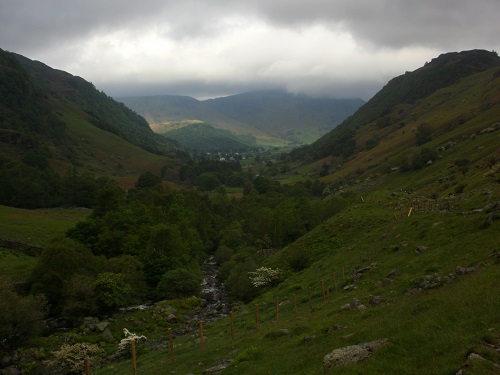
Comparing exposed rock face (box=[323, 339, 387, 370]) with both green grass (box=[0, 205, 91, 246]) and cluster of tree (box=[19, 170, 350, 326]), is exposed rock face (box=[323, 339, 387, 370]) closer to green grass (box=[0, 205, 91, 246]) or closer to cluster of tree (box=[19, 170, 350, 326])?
cluster of tree (box=[19, 170, 350, 326])

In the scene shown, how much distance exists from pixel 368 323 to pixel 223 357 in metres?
9.63

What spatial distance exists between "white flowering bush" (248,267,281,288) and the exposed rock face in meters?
36.8

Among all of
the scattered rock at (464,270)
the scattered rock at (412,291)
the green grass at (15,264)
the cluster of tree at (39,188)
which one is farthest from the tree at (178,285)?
the cluster of tree at (39,188)

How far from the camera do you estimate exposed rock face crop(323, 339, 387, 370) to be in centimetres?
1494

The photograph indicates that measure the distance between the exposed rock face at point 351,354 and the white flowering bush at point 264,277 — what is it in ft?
121

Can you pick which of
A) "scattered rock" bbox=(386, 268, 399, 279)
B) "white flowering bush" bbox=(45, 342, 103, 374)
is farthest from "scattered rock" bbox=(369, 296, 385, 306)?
"white flowering bush" bbox=(45, 342, 103, 374)

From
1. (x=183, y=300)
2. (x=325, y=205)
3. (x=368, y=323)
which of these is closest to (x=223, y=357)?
(x=368, y=323)

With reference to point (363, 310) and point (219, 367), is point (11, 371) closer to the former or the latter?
point (219, 367)

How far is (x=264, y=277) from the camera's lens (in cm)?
5362

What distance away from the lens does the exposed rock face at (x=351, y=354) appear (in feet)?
49.0

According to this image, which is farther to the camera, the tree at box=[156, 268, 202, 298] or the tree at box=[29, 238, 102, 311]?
the tree at box=[156, 268, 202, 298]

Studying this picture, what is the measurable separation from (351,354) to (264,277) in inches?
1525

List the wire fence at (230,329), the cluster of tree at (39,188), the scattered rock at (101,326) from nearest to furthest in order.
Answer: the wire fence at (230,329) → the scattered rock at (101,326) → the cluster of tree at (39,188)

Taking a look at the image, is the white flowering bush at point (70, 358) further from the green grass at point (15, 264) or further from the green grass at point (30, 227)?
the green grass at point (30, 227)
